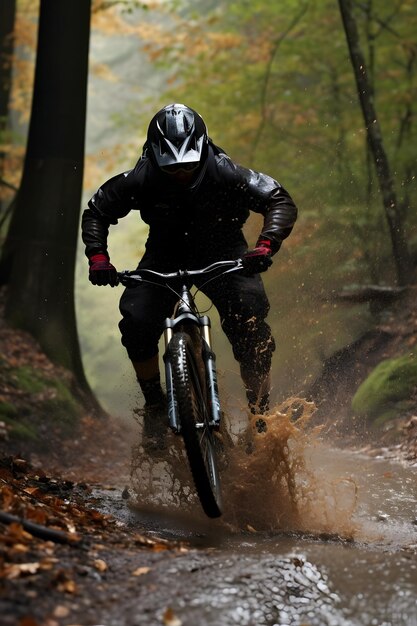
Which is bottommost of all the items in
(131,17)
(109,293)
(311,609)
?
(311,609)

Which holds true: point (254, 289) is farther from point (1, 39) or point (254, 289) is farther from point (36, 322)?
point (1, 39)

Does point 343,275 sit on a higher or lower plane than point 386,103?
lower

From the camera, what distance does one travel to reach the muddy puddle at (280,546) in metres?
Answer: 3.47

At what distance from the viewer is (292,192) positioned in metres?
16.7

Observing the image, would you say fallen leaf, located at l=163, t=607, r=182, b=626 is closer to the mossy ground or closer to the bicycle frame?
the bicycle frame

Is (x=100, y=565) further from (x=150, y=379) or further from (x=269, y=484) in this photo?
(x=150, y=379)

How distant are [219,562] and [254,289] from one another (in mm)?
2217

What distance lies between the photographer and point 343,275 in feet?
45.9

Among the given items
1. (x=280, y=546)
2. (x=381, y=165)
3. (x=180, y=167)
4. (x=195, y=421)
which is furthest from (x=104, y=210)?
(x=381, y=165)

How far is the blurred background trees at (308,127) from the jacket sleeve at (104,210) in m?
3.83

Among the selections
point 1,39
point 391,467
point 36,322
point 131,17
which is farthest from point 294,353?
point 131,17

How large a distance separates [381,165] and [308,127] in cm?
512

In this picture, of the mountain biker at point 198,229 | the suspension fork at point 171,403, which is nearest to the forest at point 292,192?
the mountain biker at point 198,229

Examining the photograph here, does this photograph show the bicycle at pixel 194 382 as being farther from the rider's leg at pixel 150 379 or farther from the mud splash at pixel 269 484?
the rider's leg at pixel 150 379
